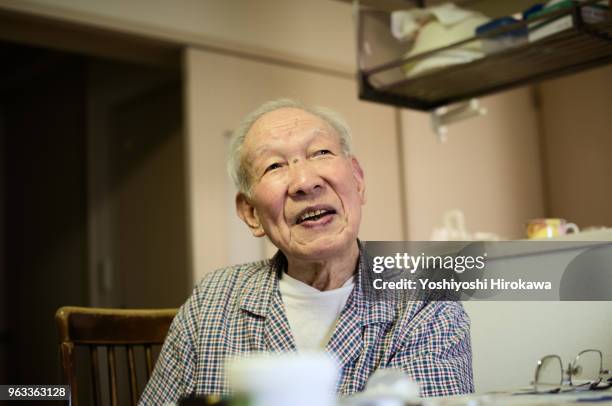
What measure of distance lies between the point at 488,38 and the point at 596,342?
116 centimetres

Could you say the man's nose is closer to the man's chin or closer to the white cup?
the man's chin

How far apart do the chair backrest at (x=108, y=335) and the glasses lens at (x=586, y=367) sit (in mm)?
669

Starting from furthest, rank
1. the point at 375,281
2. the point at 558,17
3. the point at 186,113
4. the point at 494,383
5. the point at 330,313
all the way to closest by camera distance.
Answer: the point at 186,113, the point at 558,17, the point at 330,313, the point at 375,281, the point at 494,383

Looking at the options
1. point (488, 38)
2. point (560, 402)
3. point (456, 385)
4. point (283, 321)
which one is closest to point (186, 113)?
point (488, 38)

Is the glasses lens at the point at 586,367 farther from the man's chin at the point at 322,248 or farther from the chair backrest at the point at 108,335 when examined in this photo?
the chair backrest at the point at 108,335

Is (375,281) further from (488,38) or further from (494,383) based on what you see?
(488,38)

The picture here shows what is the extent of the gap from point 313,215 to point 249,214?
184 millimetres

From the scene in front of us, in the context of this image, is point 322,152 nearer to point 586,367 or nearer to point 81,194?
point 586,367

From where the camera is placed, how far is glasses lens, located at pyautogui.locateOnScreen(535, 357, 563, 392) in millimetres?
775

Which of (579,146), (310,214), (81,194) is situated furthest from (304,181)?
(81,194)

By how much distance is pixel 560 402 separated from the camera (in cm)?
66

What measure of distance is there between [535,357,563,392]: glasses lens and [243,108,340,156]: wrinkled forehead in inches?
20.1

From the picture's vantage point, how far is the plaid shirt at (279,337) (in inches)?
34.2

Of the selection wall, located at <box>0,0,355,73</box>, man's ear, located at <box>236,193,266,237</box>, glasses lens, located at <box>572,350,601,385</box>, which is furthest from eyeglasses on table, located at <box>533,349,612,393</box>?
wall, located at <box>0,0,355,73</box>
